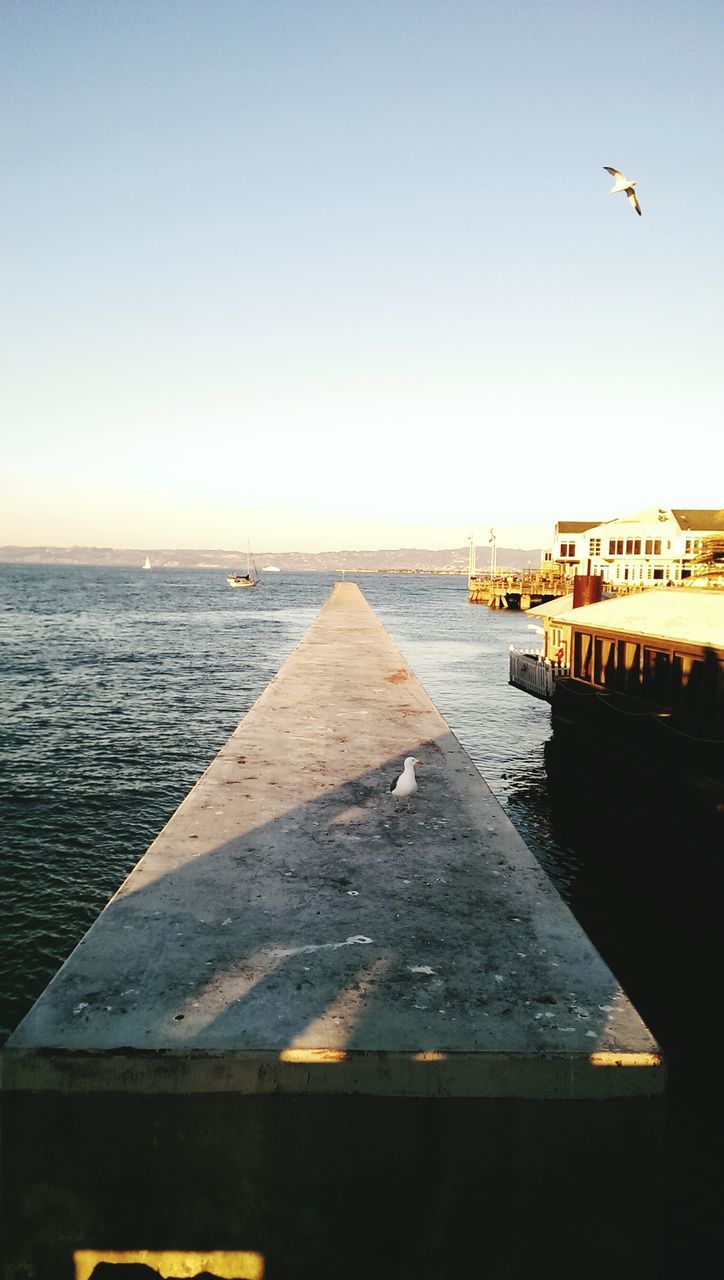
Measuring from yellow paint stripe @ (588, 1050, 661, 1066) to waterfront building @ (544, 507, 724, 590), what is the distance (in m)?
72.4

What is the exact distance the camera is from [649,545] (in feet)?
264

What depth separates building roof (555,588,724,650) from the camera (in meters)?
15.7

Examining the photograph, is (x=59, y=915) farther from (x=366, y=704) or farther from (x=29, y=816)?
(x=366, y=704)

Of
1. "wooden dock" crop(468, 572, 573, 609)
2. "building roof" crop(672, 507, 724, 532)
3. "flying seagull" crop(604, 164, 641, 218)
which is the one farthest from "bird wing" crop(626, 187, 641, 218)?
"wooden dock" crop(468, 572, 573, 609)

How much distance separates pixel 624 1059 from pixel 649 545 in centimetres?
8301

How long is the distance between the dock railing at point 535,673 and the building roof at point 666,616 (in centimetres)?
330

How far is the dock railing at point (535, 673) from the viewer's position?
85.0ft

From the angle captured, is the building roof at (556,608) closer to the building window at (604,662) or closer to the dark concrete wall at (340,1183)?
the building window at (604,662)

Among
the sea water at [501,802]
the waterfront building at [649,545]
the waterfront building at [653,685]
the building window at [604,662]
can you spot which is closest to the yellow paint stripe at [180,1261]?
the sea water at [501,802]

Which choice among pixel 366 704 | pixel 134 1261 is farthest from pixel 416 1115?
pixel 366 704

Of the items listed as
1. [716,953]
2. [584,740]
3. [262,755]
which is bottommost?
[716,953]

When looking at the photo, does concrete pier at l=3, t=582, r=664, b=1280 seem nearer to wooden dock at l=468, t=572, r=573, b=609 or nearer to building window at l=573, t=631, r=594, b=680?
building window at l=573, t=631, r=594, b=680

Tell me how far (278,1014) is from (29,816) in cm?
1426

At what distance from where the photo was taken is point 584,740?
809 inches
